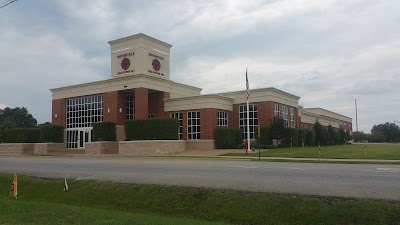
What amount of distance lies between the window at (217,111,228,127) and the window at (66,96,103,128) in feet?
44.5

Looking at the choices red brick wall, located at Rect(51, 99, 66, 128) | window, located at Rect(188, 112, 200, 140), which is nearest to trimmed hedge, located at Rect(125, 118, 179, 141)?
window, located at Rect(188, 112, 200, 140)

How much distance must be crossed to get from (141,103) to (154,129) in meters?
5.49

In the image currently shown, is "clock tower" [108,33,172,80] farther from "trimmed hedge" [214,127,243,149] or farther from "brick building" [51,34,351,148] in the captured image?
"trimmed hedge" [214,127,243,149]

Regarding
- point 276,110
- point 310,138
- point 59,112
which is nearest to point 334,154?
point 276,110

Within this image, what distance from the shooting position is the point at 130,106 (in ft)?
151

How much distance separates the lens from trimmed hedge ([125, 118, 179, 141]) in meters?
37.1

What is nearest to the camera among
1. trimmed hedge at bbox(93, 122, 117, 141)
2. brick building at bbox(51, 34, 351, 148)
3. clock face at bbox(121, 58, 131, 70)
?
trimmed hedge at bbox(93, 122, 117, 141)

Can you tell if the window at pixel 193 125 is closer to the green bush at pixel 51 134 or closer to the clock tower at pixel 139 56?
the clock tower at pixel 139 56

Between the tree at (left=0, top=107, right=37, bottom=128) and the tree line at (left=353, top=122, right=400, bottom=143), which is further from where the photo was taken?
the tree at (left=0, top=107, right=37, bottom=128)

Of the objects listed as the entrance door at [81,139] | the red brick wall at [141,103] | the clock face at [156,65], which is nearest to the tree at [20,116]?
the entrance door at [81,139]

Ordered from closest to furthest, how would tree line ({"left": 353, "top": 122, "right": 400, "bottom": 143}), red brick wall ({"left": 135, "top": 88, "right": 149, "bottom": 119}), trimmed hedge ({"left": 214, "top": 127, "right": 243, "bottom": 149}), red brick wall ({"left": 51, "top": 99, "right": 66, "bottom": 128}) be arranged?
trimmed hedge ({"left": 214, "top": 127, "right": 243, "bottom": 149}) → red brick wall ({"left": 135, "top": 88, "right": 149, "bottom": 119}) → red brick wall ({"left": 51, "top": 99, "right": 66, "bottom": 128}) → tree line ({"left": 353, "top": 122, "right": 400, "bottom": 143})

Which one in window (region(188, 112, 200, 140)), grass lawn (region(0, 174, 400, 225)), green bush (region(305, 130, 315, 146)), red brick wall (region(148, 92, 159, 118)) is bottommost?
grass lawn (region(0, 174, 400, 225))

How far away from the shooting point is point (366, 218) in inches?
305

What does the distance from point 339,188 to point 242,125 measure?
113 ft
